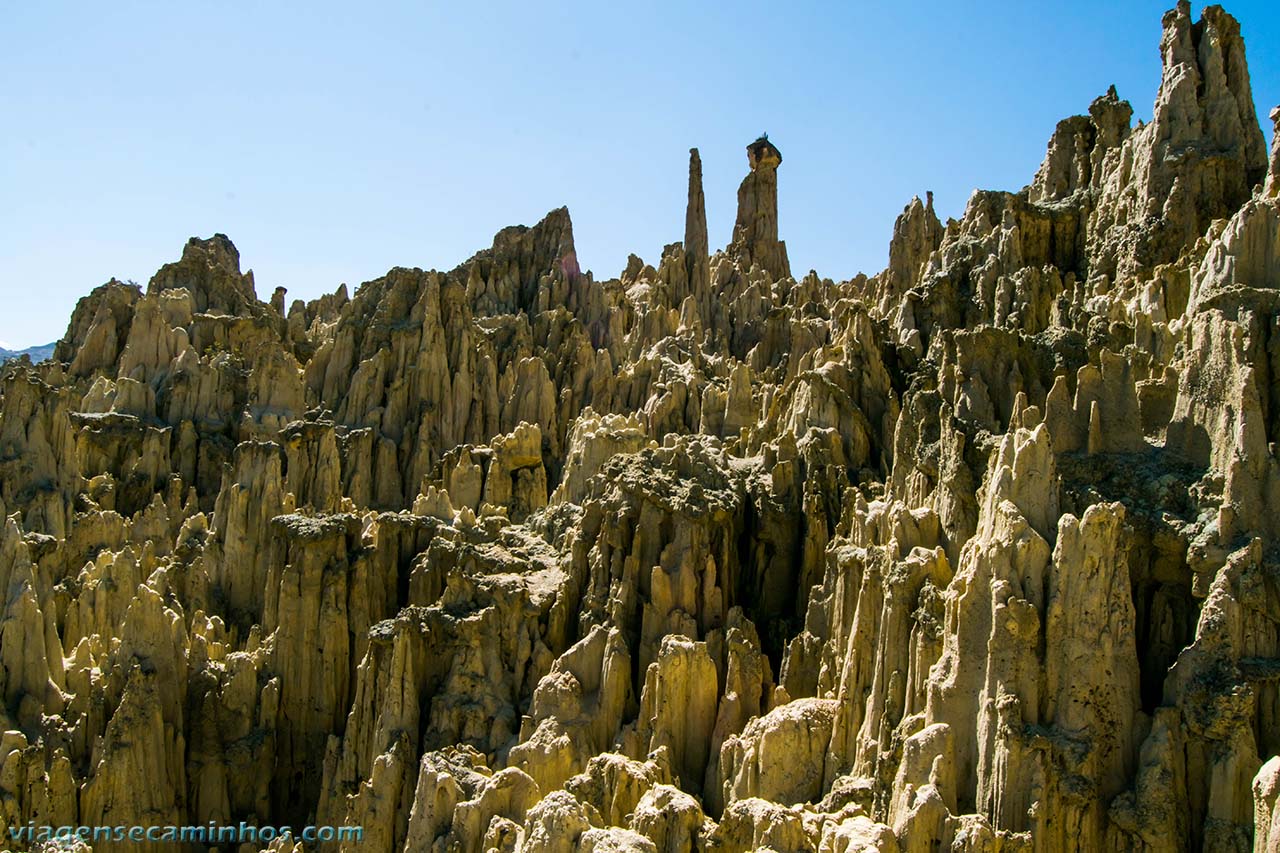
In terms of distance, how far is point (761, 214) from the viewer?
91.8 meters

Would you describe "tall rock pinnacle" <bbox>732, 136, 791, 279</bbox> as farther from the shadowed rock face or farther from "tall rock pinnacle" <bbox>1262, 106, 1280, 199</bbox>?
"tall rock pinnacle" <bbox>1262, 106, 1280, 199</bbox>

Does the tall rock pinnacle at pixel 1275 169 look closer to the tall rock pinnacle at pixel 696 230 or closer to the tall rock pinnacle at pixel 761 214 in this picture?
the tall rock pinnacle at pixel 696 230

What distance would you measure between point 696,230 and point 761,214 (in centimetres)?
872

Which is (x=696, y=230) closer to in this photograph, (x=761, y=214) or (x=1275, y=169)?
(x=761, y=214)

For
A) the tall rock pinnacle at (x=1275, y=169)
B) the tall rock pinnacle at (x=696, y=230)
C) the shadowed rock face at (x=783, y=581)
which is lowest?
the shadowed rock face at (x=783, y=581)

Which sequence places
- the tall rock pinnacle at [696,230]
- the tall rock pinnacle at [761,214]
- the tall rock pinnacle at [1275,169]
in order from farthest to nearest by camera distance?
the tall rock pinnacle at [761,214] → the tall rock pinnacle at [696,230] → the tall rock pinnacle at [1275,169]

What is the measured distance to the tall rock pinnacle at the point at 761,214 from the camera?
8981 centimetres

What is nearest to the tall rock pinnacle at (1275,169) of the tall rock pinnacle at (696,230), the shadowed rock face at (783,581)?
the shadowed rock face at (783,581)

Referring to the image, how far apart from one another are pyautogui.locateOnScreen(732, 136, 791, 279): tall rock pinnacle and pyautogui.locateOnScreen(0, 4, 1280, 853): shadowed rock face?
3179 cm

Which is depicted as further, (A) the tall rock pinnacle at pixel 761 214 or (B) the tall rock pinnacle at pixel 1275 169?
(A) the tall rock pinnacle at pixel 761 214

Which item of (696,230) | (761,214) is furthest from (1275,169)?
(761,214)

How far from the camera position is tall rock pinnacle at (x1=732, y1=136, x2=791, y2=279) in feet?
295

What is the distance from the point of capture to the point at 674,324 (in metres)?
68.7

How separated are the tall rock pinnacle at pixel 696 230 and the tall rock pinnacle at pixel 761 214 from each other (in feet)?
14.3
